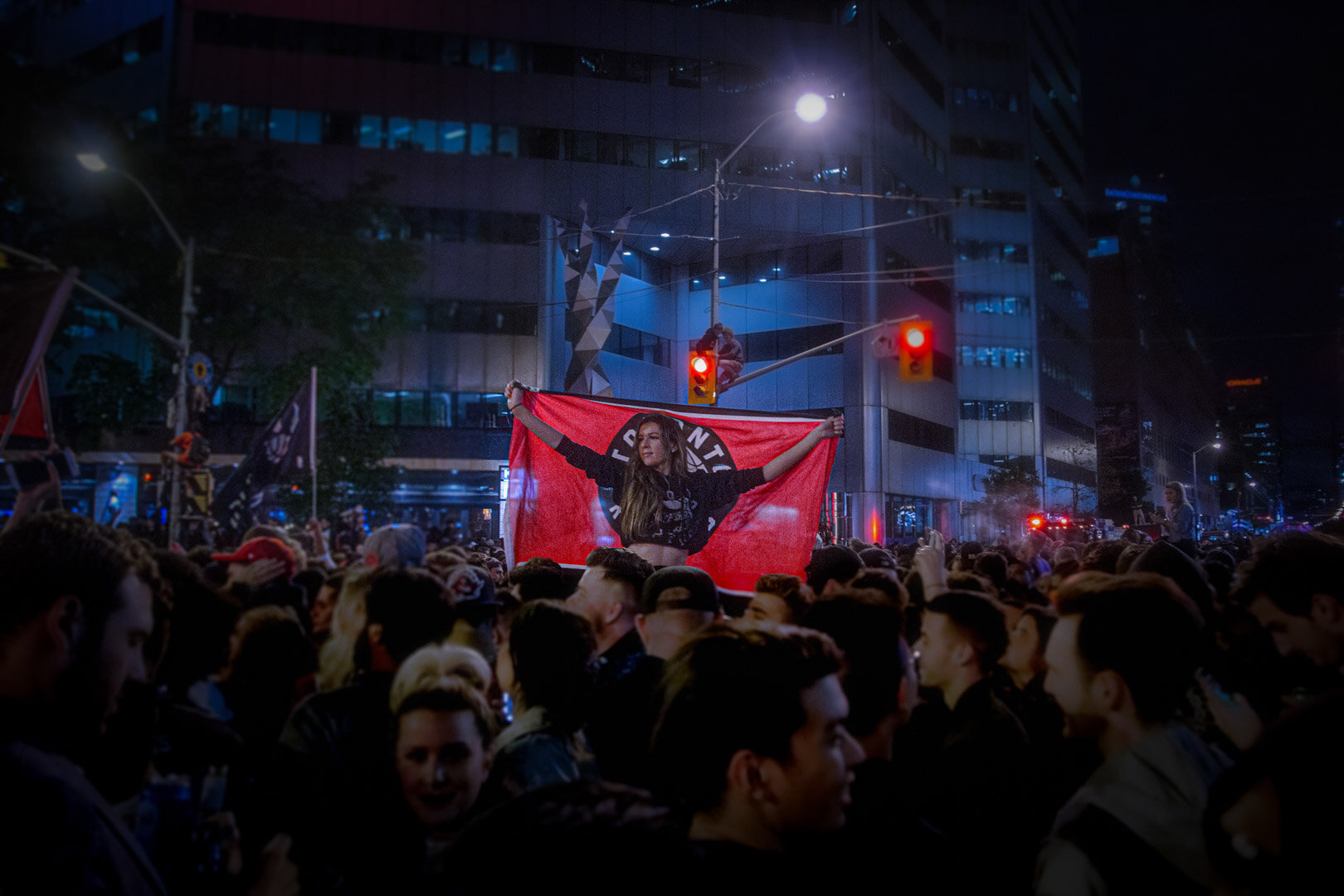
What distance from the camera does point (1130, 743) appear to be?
105 inches

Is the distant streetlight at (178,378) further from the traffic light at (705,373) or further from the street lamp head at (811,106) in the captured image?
the street lamp head at (811,106)

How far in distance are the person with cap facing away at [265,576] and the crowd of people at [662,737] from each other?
1.40 m

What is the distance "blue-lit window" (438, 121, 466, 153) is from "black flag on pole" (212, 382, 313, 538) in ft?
92.3

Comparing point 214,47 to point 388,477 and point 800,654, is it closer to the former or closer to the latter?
point 388,477

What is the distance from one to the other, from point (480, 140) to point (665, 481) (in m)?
31.8

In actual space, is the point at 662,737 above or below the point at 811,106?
below

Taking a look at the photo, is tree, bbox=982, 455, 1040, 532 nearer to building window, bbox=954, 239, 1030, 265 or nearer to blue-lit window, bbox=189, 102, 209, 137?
building window, bbox=954, 239, 1030, 265

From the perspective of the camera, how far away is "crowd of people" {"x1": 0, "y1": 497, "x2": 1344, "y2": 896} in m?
1.55

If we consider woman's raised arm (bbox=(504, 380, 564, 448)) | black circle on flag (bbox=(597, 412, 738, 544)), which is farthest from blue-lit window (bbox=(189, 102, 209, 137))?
black circle on flag (bbox=(597, 412, 738, 544))

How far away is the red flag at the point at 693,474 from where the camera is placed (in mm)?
8852

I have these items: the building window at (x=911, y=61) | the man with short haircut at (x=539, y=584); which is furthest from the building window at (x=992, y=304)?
the man with short haircut at (x=539, y=584)

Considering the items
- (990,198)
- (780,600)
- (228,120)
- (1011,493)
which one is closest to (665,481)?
(780,600)

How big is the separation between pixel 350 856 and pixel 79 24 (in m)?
46.2

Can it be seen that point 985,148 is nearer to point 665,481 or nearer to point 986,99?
point 986,99
